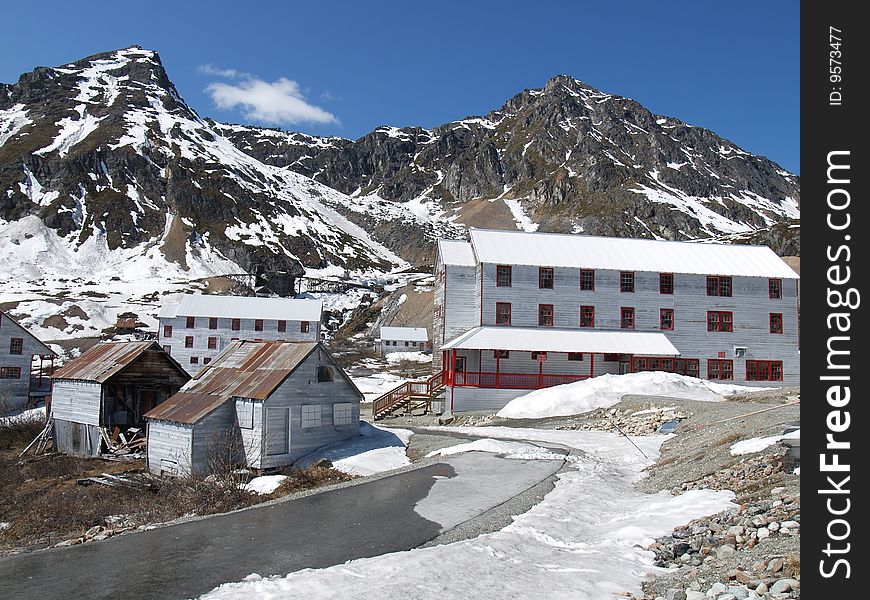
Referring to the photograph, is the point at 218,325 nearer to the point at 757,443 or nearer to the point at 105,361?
the point at 105,361

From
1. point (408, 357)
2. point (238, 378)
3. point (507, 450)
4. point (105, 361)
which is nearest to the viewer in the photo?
point (507, 450)

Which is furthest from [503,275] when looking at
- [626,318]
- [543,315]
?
[626,318]

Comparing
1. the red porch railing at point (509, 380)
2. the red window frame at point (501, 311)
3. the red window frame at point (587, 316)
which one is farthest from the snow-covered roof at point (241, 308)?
the red window frame at point (587, 316)

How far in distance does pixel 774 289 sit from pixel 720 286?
13.6 feet

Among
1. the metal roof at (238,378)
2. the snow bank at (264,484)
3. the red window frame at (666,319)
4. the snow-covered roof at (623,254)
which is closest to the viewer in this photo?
the snow bank at (264,484)

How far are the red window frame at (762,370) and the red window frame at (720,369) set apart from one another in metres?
1.36

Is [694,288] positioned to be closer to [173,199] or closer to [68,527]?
[68,527]

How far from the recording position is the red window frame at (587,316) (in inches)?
1763

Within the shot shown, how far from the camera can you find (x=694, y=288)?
46.0 m

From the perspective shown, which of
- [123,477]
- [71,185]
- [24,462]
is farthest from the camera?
[71,185]

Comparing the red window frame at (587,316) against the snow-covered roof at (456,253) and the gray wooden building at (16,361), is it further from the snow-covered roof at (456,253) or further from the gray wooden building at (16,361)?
the gray wooden building at (16,361)

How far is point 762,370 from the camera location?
1826 inches

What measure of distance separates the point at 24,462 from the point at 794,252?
436ft

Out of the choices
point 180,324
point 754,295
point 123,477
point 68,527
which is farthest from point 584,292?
point 180,324
